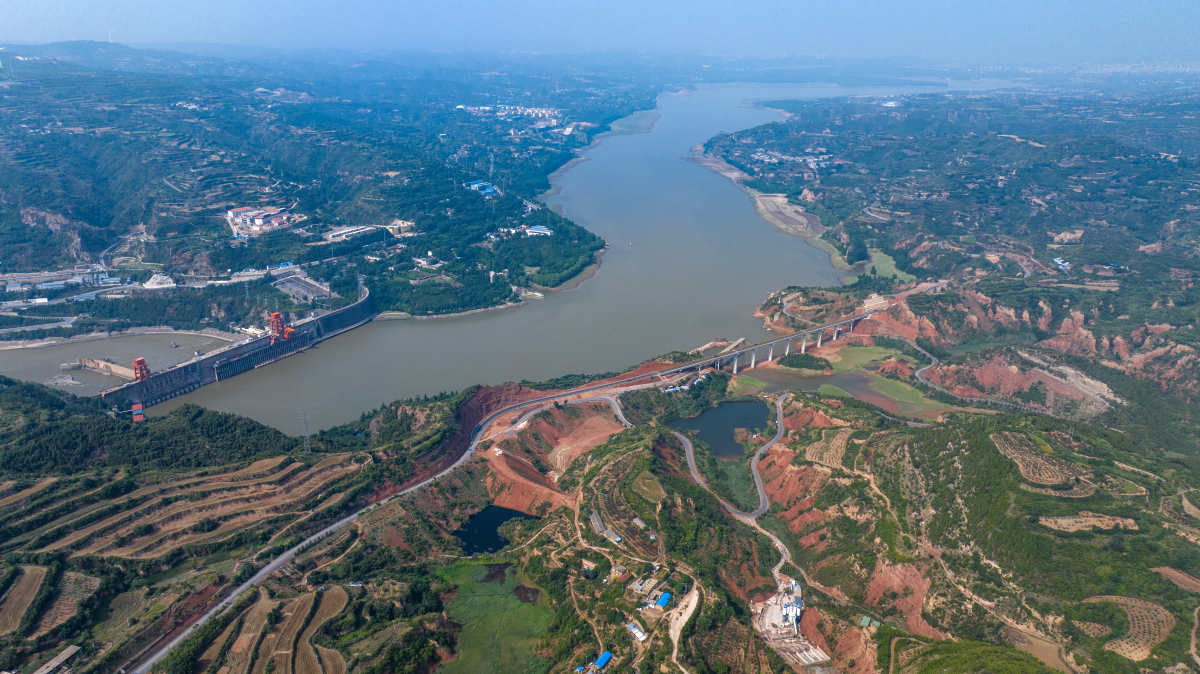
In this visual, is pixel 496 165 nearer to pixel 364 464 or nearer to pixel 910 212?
pixel 910 212

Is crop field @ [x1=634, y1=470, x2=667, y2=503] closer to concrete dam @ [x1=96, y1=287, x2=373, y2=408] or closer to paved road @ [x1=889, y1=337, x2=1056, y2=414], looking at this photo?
paved road @ [x1=889, y1=337, x2=1056, y2=414]

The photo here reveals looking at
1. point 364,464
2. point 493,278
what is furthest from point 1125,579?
point 493,278

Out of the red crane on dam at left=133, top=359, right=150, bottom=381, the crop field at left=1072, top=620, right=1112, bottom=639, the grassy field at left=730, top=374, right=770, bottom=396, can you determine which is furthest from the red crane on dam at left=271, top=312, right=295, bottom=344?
the crop field at left=1072, top=620, right=1112, bottom=639

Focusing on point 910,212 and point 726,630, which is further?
point 910,212

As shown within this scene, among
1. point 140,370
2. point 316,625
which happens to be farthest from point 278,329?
point 316,625

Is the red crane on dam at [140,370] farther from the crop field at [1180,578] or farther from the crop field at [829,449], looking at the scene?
the crop field at [1180,578]

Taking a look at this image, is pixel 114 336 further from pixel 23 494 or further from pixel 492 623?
pixel 492 623
